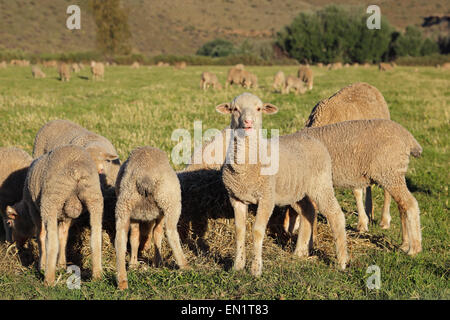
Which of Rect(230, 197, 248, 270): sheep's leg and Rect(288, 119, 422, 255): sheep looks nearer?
Rect(230, 197, 248, 270): sheep's leg

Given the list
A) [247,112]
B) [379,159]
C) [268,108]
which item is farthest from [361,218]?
[247,112]

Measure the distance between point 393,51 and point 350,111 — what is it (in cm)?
7046

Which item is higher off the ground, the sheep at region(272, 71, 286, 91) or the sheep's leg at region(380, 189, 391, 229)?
the sheep at region(272, 71, 286, 91)

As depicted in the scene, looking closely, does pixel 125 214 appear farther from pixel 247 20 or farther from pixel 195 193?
pixel 247 20

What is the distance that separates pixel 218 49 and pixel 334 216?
82.8m

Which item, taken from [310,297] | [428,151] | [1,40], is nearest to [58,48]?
[1,40]

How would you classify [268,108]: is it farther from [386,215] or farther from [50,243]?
[386,215]

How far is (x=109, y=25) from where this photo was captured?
65.6 metres

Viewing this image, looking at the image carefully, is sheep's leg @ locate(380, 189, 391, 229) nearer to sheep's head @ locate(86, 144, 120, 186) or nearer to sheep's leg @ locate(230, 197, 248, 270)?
sheep's leg @ locate(230, 197, 248, 270)

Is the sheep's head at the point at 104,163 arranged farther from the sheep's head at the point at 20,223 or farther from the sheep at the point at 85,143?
the sheep's head at the point at 20,223

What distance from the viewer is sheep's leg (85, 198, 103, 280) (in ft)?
15.3

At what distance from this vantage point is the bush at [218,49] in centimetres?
8369

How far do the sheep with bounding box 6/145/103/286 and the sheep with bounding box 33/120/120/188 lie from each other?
3.85 ft

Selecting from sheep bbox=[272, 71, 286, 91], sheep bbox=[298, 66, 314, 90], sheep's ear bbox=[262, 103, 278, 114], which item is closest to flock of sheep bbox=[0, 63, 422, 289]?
sheep's ear bbox=[262, 103, 278, 114]
